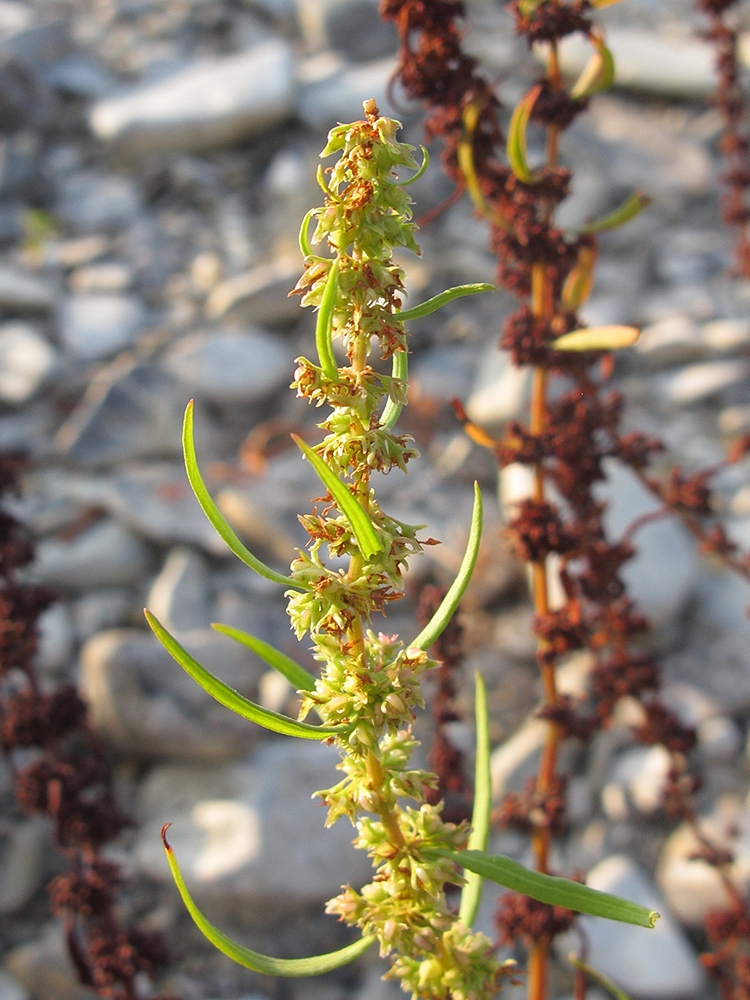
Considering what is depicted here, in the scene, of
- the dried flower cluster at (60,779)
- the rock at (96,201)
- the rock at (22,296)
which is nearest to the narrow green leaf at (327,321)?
the dried flower cluster at (60,779)

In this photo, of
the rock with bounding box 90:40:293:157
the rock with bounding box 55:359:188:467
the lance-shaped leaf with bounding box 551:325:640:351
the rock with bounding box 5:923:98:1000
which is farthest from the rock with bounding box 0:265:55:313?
the lance-shaped leaf with bounding box 551:325:640:351

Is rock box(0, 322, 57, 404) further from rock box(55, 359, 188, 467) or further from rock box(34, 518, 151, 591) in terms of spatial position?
rock box(34, 518, 151, 591)

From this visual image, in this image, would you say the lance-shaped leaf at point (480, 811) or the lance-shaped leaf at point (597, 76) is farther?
the lance-shaped leaf at point (597, 76)

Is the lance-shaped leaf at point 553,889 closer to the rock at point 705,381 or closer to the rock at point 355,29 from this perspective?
A: the rock at point 705,381

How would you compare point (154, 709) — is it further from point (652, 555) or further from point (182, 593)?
point (652, 555)

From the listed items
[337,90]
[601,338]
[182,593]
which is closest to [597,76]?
[601,338]

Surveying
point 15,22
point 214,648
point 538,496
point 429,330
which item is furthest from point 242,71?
point 538,496
